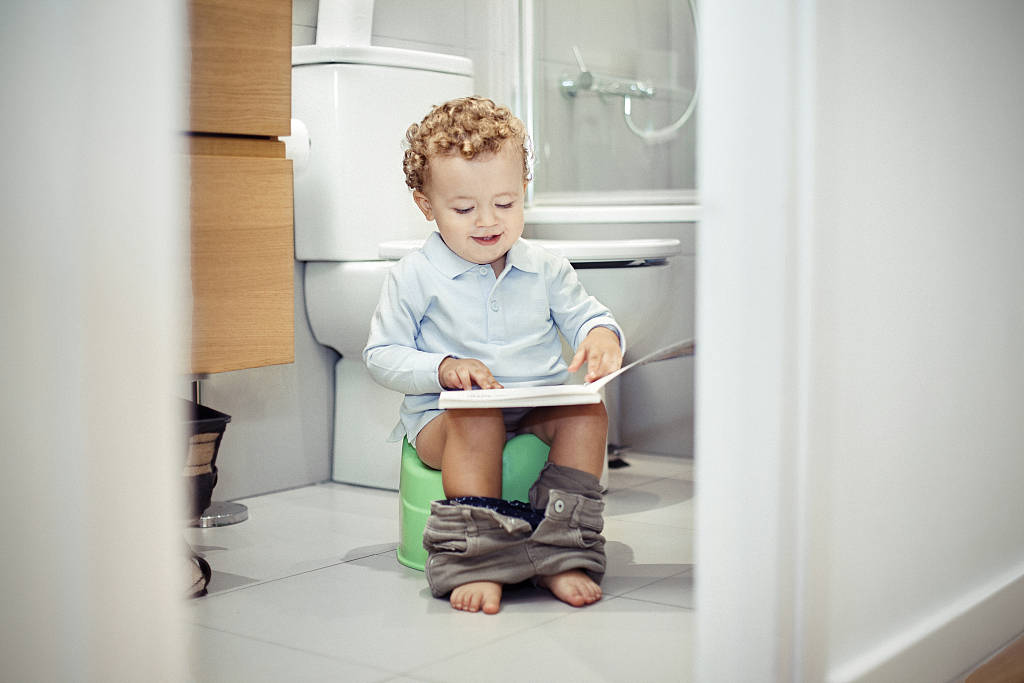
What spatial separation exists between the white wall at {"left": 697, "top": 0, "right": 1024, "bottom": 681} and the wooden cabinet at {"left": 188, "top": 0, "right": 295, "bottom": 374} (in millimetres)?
601

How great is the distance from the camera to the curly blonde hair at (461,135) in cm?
131

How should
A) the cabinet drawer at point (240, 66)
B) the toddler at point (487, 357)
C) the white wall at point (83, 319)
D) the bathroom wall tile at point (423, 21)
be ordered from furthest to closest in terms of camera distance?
the bathroom wall tile at point (423, 21)
the toddler at point (487, 357)
the cabinet drawer at point (240, 66)
the white wall at point (83, 319)

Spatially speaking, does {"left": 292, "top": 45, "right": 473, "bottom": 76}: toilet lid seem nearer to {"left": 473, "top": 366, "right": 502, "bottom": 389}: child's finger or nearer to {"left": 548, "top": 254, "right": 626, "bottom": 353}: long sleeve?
{"left": 548, "top": 254, "right": 626, "bottom": 353}: long sleeve

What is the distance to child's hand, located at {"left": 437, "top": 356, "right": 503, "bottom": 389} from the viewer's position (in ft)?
4.12

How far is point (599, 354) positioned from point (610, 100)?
1.12 m

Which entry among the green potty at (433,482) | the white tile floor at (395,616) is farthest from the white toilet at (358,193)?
the green potty at (433,482)

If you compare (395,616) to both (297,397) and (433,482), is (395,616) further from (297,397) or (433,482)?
(297,397)

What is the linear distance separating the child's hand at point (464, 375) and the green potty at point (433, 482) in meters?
0.10

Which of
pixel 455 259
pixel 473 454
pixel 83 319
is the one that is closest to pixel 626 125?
pixel 455 259

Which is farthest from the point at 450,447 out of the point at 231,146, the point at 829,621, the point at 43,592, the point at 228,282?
the point at 43,592

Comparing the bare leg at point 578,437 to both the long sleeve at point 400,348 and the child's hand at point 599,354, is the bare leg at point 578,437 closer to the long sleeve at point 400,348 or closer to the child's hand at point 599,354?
the child's hand at point 599,354

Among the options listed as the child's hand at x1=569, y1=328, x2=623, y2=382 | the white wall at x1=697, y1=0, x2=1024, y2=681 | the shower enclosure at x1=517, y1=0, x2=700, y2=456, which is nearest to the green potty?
the child's hand at x1=569, y1=328, x2=623, y2=382

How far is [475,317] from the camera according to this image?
136 centimetres

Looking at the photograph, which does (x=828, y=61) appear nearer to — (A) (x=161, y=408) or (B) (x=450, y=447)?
(A) (x=161, y=408)
